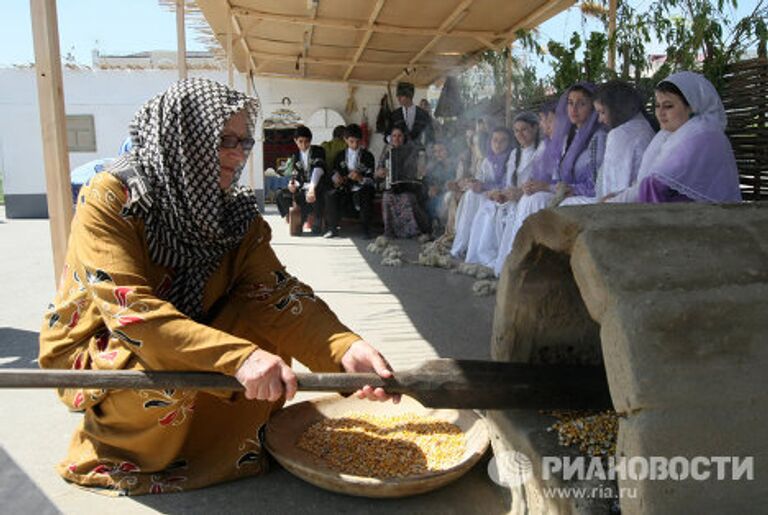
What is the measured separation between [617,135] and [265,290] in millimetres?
3039

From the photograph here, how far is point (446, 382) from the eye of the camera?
1.88 metres

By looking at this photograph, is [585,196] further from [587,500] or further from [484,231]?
[587,500]

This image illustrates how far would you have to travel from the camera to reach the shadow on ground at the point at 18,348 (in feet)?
11.8

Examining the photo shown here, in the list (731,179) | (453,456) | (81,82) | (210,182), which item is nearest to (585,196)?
(731,179)

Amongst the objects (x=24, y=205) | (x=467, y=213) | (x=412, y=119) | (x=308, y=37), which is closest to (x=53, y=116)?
(x=467, y=213)

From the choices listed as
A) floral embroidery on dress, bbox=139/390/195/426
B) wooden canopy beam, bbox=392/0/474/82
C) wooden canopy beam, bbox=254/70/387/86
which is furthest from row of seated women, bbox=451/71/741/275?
wooden canopy beam, bbox=254/70/387/86

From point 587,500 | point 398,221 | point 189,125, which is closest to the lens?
point 587,500

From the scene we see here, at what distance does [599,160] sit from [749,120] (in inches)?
41.3

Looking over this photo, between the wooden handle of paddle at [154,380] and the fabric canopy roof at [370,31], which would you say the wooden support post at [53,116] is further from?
the fabric canopy roof at [370,31]

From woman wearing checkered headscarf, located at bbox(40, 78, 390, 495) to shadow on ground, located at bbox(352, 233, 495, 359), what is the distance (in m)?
1.59

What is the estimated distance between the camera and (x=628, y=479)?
132 centimetres

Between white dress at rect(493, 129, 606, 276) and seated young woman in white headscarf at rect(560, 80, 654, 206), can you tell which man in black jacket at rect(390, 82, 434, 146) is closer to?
white dress at rect(493, 129, 606, 276)

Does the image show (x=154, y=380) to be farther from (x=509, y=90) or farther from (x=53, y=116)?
(x=509, y=90)

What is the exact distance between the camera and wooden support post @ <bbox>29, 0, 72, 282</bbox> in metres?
3.08
